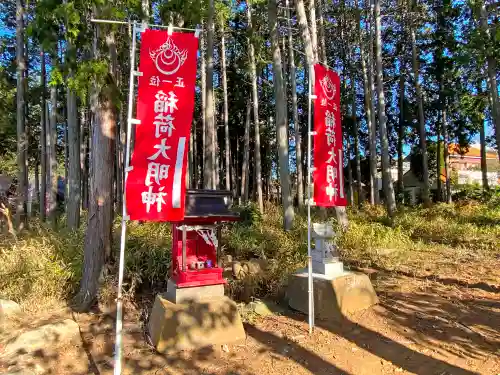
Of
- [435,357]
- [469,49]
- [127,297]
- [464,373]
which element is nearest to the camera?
[464,373]

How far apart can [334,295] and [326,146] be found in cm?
184

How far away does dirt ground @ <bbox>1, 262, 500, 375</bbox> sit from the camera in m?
3.60

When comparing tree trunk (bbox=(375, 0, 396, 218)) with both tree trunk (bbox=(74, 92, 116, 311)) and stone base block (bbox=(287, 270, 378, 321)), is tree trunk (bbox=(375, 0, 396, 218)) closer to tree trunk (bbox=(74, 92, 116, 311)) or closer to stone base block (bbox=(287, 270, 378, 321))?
stone base block (bbox=(287, 270, 378, 321))

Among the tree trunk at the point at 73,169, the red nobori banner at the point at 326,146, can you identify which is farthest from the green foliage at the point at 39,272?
the red nobori banner at the point at 326,146

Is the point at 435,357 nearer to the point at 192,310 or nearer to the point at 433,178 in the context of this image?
the point at 192,310

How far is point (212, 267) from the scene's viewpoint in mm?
4488

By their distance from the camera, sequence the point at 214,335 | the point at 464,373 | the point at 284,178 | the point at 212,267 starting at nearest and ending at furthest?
the point at 464,373
the point at 214,335
the point at 212,267
the point at 284,178

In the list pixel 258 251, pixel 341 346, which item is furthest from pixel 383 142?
pixel 341 346

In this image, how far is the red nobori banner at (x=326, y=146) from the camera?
4.59m

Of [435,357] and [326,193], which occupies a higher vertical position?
[326,193]

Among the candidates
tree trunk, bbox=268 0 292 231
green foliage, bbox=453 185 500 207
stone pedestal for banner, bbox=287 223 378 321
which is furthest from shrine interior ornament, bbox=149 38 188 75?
green foliage, bbox=453 185 500 207

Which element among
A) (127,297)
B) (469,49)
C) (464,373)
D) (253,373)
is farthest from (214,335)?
(469,49)

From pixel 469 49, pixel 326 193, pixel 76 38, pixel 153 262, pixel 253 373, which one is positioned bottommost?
pixel 253 373

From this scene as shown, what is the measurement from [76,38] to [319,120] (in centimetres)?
293
